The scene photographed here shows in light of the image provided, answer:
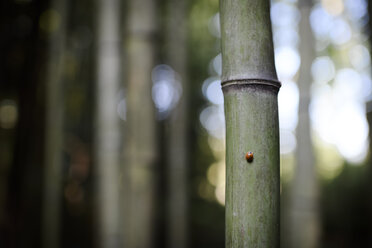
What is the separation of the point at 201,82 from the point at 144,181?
4.31 meters

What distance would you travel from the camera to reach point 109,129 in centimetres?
239

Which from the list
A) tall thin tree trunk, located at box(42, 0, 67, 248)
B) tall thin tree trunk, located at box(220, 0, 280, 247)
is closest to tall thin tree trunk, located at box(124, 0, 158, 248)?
tall thin tree trunk, located at box(220, 0, 280, 247)

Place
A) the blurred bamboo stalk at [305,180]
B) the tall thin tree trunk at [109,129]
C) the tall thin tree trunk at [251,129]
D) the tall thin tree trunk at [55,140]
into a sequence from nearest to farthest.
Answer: the tall thin tree trunk at [251,129]
the blurred bamboo stalk at [305,180]
the tall thin tree trunk at [109,129]
the tall thin tree trunk at [55,140]

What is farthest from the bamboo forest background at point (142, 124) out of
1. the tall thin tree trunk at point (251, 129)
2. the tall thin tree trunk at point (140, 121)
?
the tall thin tree trunk at point (251, 129)

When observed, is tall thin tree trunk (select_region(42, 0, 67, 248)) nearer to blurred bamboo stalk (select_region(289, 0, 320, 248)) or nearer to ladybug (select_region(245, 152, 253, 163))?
blurred bamboo stalk (select_region(289, 0, 320, 248))

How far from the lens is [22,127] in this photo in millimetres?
3953

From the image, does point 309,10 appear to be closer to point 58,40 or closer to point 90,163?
point 58,40

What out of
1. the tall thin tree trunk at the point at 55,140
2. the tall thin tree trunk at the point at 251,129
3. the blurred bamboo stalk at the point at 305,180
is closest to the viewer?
the tall thin tree trunk at the point at 251,129

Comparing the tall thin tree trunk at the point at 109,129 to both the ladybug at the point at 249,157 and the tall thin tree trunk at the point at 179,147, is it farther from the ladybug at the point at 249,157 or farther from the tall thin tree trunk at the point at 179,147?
the ladybug at the point at 249,157

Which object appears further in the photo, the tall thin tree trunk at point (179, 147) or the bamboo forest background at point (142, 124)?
the tall thin tree trunk at point (179, 147)

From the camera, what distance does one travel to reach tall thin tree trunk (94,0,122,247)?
7.47 feet

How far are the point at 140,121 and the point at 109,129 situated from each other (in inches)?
17.2

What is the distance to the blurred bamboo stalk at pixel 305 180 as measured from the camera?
75.1 inches

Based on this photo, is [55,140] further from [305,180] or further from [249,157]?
[249,157]
